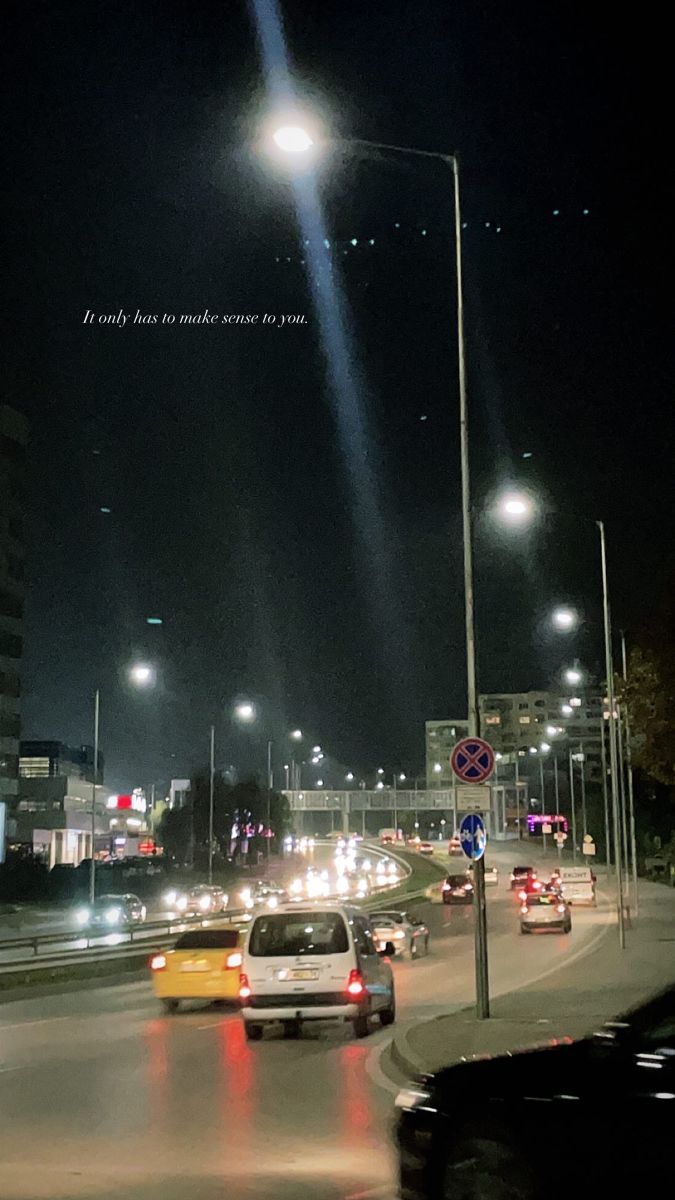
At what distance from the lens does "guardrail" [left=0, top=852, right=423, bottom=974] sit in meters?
33.9

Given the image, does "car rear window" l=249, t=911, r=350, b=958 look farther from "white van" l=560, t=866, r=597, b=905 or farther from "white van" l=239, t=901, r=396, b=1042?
"white van" l=560, t=866, r=597, b=905

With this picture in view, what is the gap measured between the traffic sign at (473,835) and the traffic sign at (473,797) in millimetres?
131

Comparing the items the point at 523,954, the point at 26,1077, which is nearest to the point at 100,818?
the point at 523,954

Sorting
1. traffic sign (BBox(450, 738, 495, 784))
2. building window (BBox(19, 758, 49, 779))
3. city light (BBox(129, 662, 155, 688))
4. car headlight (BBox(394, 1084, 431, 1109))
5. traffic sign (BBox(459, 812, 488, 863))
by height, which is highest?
building window (BBox(19, 758, 49, 779))

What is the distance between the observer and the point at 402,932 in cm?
3738

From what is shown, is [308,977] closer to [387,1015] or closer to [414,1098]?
[387,1015]

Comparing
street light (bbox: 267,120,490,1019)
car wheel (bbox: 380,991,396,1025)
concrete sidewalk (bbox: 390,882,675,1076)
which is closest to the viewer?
concrete sidewalk (bbox: 390,882,675,1076)

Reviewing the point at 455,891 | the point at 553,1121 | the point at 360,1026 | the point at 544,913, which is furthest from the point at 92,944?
the point at 553,1121

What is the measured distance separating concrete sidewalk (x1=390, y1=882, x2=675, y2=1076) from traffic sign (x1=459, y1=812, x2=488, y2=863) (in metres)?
2.09

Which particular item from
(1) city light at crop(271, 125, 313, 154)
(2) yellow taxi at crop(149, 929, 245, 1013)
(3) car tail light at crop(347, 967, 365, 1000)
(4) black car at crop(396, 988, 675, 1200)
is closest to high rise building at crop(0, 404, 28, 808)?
(2) yellow taxi at crop(149, 929, 245, 1013)

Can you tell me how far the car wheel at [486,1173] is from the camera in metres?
6.51

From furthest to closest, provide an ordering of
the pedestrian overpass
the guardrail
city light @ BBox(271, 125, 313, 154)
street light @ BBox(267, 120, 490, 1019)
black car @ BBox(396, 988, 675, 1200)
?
the pedestrian overpass
the guardrail
street light @ BBox(267, 120, 490, 1019)
city light @ BBox(271, 125, 313, 154)
black car @ BBox(396, 988, 675, 1200)

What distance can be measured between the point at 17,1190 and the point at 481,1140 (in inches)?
156

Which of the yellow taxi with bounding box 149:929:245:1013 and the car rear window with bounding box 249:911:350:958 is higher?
the car rear window with bounding box 249:911:350:958
